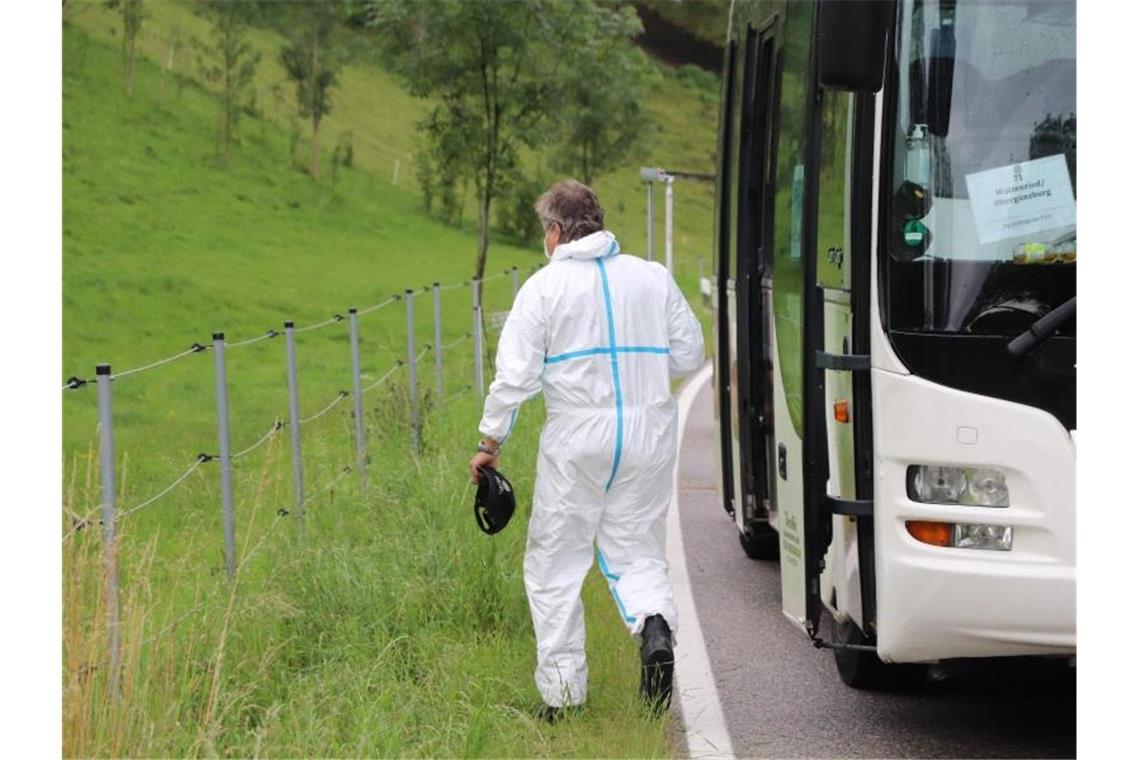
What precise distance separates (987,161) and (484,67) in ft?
63.6

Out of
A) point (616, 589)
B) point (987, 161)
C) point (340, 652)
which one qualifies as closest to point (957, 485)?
point (987, 161)

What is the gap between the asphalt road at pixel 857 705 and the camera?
6477 mm

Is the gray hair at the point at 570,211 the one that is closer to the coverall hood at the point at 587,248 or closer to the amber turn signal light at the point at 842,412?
the coverall hood at the point at 587,248

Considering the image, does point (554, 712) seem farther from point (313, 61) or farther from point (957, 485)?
point (313, 61)

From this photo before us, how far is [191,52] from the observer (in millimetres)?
59625

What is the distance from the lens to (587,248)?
21.8ft

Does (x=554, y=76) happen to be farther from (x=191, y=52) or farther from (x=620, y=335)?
(x=191, y=52)

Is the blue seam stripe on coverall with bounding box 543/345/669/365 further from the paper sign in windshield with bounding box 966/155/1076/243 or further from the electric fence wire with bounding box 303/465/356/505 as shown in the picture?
the electric fence wire with bounding box 303/465/356/505

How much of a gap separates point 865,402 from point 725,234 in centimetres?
379

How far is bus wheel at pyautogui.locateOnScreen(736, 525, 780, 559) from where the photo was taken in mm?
9594

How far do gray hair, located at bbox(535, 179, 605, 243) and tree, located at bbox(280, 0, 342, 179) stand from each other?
45.2 meters

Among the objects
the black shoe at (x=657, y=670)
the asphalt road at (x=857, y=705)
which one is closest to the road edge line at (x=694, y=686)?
the asphalt road at (x=857, y=705)

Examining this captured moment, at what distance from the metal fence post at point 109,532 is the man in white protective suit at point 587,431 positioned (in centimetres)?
133

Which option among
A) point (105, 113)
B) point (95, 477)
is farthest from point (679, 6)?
point (95, 477)
